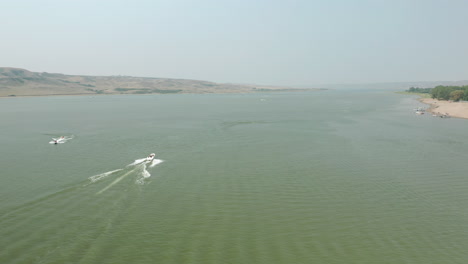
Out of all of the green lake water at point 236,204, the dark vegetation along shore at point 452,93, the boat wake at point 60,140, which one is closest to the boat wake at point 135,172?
the green lake water at point 236,204

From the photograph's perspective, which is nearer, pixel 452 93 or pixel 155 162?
pixel 155 162

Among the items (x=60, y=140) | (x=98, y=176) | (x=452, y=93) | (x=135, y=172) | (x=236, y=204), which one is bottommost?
(x=236, y=204)

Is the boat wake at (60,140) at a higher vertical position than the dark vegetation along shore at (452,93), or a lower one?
lower

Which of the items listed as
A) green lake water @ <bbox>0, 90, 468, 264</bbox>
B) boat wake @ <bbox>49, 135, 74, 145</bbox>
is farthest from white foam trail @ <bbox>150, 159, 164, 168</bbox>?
boat wake @ <bbox>49, 135, 74, 145</bbox>

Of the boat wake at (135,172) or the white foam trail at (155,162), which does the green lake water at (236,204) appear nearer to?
the boat wake at (135,172)

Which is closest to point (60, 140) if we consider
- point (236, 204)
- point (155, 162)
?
point (155, 162)

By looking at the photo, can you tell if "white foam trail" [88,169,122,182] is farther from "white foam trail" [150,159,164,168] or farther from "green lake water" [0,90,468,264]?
"white foam trail" [150,159,164,168]

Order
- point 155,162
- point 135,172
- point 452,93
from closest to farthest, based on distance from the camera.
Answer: point 135,172 → point 155,162 → point 452,93

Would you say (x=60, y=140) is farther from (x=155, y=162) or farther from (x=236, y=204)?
(x=236, y=204)

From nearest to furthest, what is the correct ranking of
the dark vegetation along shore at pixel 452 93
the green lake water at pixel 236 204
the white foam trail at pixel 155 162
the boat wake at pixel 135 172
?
1. the green lake water at pixel 236 204
2. the boat wake at pixel 135 172
3. the white foam trail at pixel 155 162
4. the dark vegetation along shore at pixel 452 93

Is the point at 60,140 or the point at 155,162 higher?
the point at 60,140

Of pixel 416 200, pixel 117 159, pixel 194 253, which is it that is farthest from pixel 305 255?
pixel 117 159
